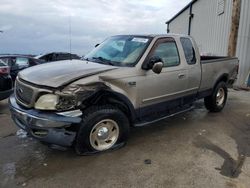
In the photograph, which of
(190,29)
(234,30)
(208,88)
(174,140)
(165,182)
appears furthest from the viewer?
(190,29)

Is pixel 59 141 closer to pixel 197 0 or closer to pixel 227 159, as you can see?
pixel 227 159

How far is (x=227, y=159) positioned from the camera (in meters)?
4.26

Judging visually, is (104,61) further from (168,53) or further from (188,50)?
(188,50)

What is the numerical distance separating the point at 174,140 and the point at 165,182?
1583mm

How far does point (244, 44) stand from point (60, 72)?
9.89 meters

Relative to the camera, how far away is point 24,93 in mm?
4188

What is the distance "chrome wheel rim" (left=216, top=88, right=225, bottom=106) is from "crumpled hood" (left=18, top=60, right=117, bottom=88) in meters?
3.62

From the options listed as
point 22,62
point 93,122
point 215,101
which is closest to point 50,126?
point 93,122

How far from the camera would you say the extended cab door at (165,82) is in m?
4.79

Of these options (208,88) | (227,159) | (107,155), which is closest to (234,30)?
(208,88)

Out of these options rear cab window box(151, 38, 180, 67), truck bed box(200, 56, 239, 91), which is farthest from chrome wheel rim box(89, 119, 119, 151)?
truck bed box(200, 56, 239, 91)

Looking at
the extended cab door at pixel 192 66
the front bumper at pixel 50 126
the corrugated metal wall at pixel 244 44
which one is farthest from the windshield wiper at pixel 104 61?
the corrugated metal wall at pixel 244 44

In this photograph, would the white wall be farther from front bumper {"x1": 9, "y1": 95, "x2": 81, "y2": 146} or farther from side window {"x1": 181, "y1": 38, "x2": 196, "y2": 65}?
front bumper {"x1": 9, "y1": 95, "x2": 81, "y2": 146}

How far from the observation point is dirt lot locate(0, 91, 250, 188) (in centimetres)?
354
